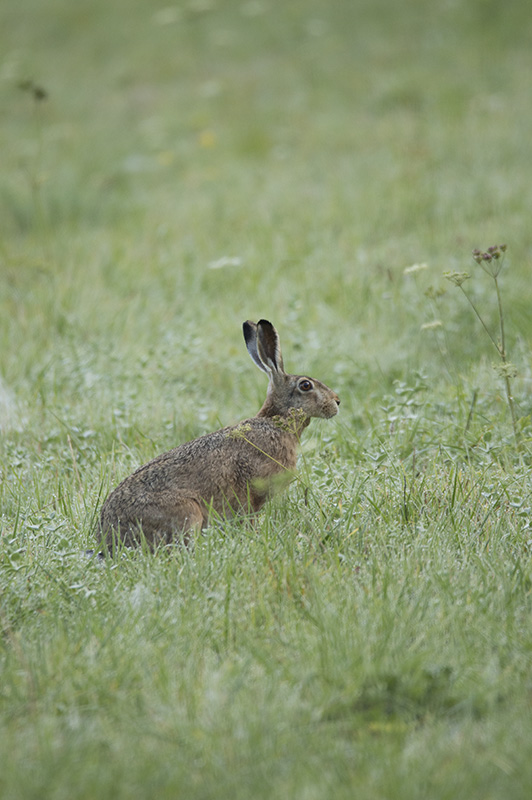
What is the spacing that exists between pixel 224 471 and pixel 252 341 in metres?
0.87

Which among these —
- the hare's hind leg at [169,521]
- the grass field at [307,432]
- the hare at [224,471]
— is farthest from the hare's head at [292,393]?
the hare's hind leg at [169,521]

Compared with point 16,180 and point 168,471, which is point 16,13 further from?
point 168,471

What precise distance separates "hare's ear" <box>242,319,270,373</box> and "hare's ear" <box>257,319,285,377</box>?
0.13 feet

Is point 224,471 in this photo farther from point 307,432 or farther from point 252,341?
point 307,432

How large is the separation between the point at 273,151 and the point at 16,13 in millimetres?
11531

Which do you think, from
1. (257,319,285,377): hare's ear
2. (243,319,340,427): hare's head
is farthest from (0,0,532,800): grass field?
(257,319,285,377): hare's ear

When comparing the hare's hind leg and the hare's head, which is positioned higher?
the hare's head

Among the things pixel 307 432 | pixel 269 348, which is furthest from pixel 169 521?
pixel 307 432

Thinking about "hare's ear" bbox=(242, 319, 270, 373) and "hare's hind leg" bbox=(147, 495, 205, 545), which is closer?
"hare's hind leg" bbox=(147, 495, 205, 545)

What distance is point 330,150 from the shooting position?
1166cm

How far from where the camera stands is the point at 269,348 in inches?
188

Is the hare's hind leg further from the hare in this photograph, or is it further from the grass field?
the grass field

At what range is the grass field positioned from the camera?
2.80 metres

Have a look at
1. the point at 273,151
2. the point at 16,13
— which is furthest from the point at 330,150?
the point at 16,13
